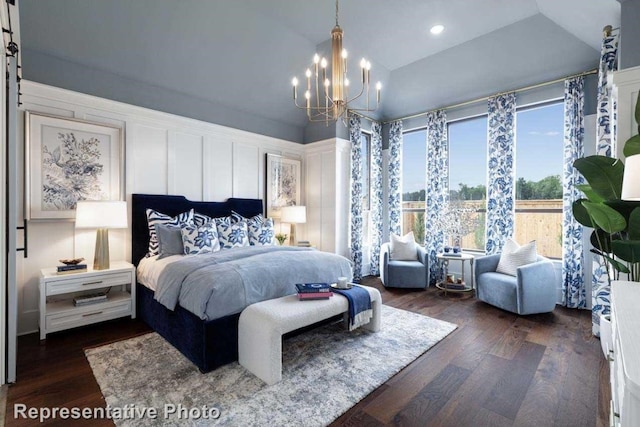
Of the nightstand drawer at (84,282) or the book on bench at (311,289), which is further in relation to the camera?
the nightstand drawer at (84,282)

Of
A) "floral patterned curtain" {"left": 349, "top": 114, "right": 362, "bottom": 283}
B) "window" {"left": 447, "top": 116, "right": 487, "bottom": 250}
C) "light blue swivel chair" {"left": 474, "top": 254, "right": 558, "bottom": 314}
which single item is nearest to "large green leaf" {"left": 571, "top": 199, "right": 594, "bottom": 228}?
"light blue swivel chair" {"left": 474, "top": 254, "right": 558, "bottom": 314}

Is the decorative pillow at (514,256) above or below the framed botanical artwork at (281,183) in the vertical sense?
below

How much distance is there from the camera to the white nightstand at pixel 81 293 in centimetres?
282

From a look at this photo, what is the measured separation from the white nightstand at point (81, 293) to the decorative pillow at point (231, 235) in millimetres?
999

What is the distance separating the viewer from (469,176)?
501cm

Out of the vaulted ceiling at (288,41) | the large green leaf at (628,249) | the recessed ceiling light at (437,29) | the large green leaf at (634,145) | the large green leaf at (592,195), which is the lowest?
the large green leaf at (628,249)

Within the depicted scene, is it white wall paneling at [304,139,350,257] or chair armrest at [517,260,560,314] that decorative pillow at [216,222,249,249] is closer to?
white wall paneling at [304,139,350,257]

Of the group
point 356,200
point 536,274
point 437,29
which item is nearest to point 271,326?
point 536,274

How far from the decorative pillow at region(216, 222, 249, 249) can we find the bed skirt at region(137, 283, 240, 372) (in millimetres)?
1180

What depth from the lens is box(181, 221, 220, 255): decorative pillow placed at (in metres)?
3.43

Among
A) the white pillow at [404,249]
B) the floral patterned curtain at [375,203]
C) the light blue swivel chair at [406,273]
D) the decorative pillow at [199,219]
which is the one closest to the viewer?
the decorative pillow at [199,219]

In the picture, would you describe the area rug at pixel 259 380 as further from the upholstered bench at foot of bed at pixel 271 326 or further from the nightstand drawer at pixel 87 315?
the nightstand drawer at pixel 87 315

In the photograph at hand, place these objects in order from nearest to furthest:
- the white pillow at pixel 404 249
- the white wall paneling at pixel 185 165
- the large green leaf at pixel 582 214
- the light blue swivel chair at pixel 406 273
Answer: the large green leaf at pixel 582 214, the white wall paneling at pixel 185 165, the light blue swivel chair at pixel 406 273, the white pillow at pixel 404 249

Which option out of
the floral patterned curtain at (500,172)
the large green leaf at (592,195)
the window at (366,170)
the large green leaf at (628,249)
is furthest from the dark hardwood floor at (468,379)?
the window at (366,170)
